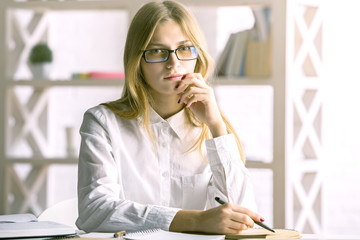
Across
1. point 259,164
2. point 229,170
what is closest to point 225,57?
point 259,164

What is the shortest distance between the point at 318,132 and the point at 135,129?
5.50 ft

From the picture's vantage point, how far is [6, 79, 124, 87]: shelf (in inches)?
131

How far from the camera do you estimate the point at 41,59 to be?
345 centimetres

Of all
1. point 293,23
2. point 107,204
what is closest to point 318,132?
point 293,23

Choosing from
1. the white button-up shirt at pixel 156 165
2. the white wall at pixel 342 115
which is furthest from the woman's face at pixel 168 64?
the white wall at pixel 342 115

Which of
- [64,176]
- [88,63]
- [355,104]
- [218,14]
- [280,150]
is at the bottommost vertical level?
[64,176]

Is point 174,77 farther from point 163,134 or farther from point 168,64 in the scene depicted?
point 163,134

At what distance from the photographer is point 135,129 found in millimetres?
1905

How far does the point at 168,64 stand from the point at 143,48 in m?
0.09

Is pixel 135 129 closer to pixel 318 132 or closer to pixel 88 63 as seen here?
pixel 318 132

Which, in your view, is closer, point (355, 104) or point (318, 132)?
point (318, 132)

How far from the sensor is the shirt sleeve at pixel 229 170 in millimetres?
1784

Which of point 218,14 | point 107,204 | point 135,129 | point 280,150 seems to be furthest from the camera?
point 218,14

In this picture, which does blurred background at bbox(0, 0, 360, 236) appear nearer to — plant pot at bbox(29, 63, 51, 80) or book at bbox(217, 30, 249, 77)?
plant pot at bbox(29, 63, 51, 80)
